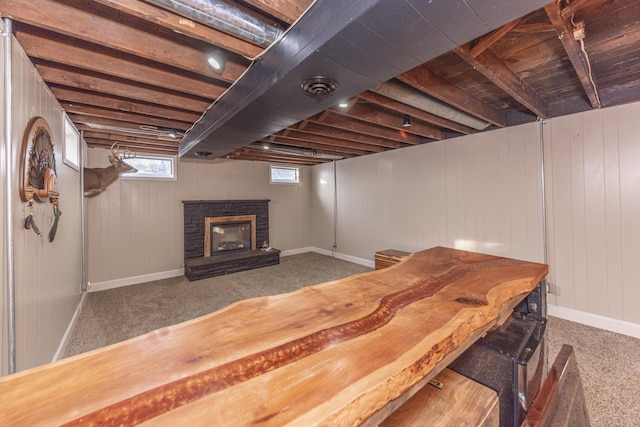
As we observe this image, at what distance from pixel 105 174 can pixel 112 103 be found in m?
2.04

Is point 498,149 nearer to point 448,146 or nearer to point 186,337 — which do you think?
point 448,146

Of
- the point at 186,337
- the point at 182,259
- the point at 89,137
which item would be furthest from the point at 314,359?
the point at 182,259

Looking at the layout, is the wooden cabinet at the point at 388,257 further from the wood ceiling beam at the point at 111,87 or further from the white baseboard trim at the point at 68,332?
the white baseboard trim at the point at 68,332

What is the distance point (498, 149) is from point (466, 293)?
10.5 ft

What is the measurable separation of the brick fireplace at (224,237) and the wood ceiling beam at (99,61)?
131 inches

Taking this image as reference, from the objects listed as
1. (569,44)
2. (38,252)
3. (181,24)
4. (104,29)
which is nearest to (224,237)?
(38,252)

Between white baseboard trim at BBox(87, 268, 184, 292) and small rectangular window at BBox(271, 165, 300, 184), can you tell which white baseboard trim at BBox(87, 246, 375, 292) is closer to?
white baseboard trim at BBox(87, 268, 184, 292)

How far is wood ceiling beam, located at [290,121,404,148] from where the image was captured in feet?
11.5

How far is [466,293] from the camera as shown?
46.7 inches

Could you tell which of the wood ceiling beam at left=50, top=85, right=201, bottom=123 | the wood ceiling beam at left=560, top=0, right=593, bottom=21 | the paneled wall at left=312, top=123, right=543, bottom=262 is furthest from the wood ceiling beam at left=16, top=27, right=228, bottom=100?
the paneled wall at left=312, top=123, right=543, bottom=262

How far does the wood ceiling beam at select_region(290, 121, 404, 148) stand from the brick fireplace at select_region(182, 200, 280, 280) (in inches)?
114

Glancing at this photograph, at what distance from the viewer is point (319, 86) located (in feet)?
5.25

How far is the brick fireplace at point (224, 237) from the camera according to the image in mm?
4949

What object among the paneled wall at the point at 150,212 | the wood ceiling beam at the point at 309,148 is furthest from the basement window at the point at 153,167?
the wood ceiling beam at the point at 309,148
